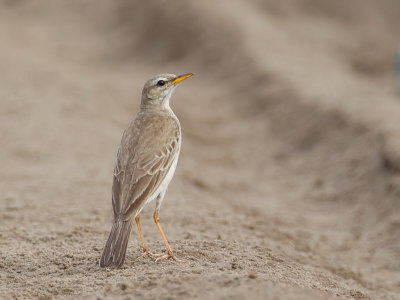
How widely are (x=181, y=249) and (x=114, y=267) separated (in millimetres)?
1022

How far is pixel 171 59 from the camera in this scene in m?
21.4

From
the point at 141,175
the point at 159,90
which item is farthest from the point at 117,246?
the point at 159,90

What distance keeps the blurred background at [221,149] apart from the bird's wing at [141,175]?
57 cm

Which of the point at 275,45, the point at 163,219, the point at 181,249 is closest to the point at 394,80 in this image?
the point at 275,45

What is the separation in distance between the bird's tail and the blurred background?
17 centimetres

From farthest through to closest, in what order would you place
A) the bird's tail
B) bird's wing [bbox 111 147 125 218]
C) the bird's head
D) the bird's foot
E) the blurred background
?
1. the bird's head
2. the blurred background
3. the bird's foot
4. bird's wing [bbox 111 147 125 218]
5. the bird's tail

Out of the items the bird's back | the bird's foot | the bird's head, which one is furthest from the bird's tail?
the bird's head

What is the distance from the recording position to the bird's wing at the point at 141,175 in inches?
211

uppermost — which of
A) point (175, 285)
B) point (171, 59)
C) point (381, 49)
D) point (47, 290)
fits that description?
point (381, 49)

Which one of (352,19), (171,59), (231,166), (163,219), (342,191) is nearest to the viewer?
(163,219)

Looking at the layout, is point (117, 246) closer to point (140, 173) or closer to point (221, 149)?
point (140, 173)

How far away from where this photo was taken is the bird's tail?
16.6 ft

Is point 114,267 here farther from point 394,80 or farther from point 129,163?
point 394,80

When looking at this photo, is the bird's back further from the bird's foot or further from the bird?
the bird's foot
